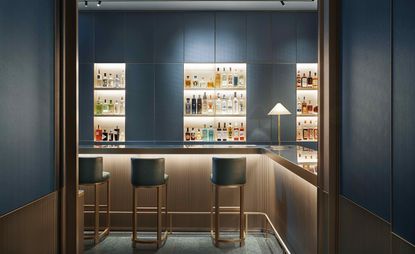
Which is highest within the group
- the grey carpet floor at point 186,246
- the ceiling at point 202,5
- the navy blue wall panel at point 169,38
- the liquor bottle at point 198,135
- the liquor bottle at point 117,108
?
the ceiling at point 202,5

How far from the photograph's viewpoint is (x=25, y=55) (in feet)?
6.12

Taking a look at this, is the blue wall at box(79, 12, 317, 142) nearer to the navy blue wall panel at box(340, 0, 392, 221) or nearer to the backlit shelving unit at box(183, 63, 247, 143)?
the backlit shelving unit at box(183, 63, 247, 143)

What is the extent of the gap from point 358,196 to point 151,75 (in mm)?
4259

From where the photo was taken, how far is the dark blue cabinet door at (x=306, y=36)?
5629mm

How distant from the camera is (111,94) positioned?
5801 mm

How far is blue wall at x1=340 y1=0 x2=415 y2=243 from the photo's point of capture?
1386 millimetres

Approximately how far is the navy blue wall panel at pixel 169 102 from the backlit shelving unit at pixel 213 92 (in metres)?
0.11

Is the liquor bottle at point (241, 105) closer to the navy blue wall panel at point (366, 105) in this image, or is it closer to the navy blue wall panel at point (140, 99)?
the navy blue wall panel at point (140, 99)

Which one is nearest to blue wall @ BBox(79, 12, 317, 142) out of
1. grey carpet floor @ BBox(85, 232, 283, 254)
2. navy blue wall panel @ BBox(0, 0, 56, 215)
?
grey carpet floor @ BBox(85, 232, 283, 254)

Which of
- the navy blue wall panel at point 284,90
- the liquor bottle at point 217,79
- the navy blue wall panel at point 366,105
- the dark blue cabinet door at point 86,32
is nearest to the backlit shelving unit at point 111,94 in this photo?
the dark blue cabinet door at point 86,32

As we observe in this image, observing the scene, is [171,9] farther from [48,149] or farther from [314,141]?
[48,149]

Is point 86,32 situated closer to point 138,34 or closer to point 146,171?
point 138,34

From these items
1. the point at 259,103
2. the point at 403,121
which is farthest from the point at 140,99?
the point at 403,121

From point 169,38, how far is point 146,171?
2.49 m
